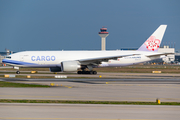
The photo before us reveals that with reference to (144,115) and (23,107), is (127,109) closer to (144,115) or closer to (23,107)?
(144,115)

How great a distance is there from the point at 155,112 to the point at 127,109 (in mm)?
1521

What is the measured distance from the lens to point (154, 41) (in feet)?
174

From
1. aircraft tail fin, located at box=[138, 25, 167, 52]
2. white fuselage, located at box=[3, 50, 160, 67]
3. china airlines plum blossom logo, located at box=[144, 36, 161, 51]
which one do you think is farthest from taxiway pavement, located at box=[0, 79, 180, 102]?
china airlines plum blossom logo, located at box=[144, 36, 161, 51]

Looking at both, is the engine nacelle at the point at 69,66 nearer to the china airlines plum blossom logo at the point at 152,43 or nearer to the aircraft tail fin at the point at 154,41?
the aircraft tail fin at the point at 154,41

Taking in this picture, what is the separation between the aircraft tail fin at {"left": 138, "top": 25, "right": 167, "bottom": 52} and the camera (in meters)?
52.6

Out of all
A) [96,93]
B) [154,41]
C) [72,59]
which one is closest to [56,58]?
[72,59]

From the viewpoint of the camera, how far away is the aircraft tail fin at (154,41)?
52.6m

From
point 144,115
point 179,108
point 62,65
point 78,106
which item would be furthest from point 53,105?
point 62,65

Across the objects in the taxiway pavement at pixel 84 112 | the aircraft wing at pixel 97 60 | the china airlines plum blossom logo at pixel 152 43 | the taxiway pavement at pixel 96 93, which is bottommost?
the taxiway pavement at pixel 84 112

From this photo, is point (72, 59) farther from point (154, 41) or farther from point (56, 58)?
point (154, 41)

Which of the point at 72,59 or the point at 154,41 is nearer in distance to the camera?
the point at 72,59

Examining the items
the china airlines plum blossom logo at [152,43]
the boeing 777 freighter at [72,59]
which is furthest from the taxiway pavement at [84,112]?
the china airlines plum blossom logo at [152,43]

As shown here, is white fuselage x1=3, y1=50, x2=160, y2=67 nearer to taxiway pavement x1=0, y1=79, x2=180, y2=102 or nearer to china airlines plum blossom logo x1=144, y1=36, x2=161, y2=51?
china airlines plum blossom logo x1=144, y1=36, x2=161, y2=51

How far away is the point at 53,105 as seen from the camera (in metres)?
14.5
